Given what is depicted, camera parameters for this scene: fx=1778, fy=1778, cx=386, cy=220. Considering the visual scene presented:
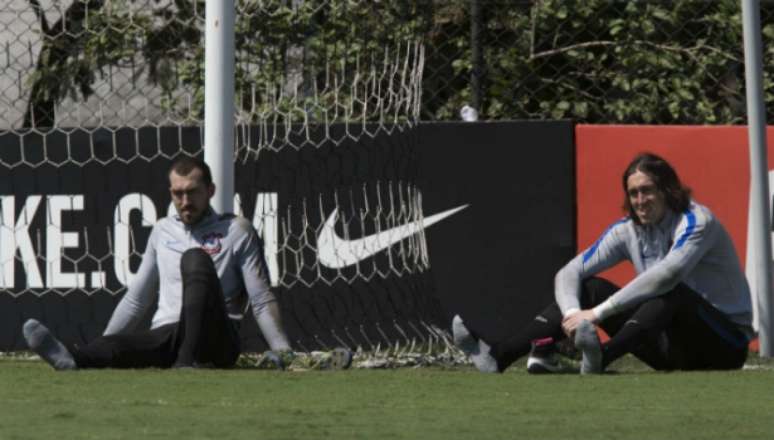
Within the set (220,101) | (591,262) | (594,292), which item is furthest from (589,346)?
(220,101)

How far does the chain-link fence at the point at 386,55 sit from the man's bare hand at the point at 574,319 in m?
2.07

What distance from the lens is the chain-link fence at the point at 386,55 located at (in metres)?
8.58

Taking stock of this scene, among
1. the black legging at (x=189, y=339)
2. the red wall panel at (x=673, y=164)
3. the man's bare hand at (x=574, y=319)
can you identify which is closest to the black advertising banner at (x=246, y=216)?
the red wall panel at (x=673, y=164)

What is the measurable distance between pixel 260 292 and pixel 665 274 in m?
1.62

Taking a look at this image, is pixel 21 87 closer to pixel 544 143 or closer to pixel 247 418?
pixel 544 143

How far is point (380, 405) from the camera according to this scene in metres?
5.62

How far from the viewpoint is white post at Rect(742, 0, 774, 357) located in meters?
8.43

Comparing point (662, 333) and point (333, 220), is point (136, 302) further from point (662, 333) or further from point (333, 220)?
point (662, 333)

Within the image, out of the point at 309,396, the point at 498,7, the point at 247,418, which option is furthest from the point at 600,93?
the point at 247,418

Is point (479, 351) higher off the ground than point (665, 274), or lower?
lower

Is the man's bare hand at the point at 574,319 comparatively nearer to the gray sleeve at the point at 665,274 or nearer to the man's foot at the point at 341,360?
the gray sleeve at the point at 665,274

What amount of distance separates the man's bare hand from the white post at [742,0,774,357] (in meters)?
1.80

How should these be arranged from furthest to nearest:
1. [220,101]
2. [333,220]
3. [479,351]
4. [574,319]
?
[333,220], [220,101], [479,351], [574,319]

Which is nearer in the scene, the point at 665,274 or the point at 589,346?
the point at 589,346
